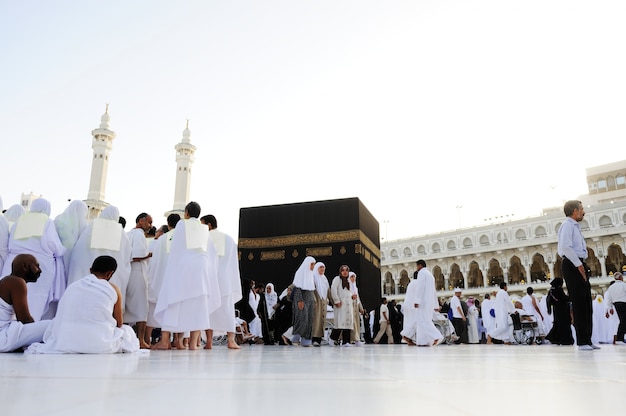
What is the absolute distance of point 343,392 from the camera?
1.00 m

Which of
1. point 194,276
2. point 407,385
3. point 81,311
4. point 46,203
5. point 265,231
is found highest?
point 265,231

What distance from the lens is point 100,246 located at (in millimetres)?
4160

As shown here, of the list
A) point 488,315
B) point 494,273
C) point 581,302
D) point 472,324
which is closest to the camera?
point 581,302

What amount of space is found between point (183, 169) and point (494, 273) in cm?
2096

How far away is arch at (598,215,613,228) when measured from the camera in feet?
88.8

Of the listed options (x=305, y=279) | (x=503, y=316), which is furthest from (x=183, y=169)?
(x=305, y=279)

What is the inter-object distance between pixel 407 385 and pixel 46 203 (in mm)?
3931

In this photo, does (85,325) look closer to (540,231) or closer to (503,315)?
(503,315)

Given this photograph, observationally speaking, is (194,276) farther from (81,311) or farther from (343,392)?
(343,392)

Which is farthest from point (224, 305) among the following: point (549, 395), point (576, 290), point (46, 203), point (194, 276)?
point (549, 395)

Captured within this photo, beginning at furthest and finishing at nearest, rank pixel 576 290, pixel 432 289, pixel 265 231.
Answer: pixel 265 231 < pixel 432 289 < pixel 576 290

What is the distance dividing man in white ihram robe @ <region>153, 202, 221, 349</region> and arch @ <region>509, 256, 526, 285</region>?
96.7ft

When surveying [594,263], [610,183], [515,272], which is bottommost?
[515,272]

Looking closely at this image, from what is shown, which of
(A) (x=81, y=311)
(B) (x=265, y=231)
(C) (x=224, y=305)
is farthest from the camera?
(B) (x=265, y=231)
